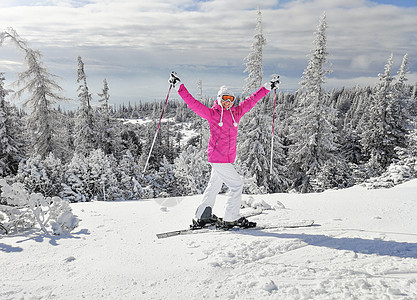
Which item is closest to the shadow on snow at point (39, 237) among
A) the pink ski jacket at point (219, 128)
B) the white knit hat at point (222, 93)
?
the pink ski jacket at point (219, 128)

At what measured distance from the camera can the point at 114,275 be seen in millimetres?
2736

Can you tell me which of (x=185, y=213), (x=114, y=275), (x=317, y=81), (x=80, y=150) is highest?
(x=317, y=81)

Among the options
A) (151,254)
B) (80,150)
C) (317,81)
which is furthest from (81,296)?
(80,150)

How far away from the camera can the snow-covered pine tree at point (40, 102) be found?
62.8 feet

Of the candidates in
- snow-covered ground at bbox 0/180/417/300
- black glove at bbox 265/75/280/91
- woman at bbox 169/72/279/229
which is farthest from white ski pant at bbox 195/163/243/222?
black glove at bbox 265/75/280/91

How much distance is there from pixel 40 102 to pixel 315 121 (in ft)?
72.9

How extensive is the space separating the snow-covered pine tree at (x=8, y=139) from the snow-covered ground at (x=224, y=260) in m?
19.5

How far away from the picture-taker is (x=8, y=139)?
19.8m

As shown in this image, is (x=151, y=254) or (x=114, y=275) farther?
(x=151, y=254)

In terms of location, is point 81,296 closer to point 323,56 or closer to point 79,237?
point 79,237

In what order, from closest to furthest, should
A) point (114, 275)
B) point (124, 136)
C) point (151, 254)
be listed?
point (114, 275) < point (151, 254) < point (124, 136)

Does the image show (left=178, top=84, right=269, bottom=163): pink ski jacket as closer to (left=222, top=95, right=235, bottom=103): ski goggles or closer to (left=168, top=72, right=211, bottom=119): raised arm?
(left=168, top=72, right=211, bottom=119): raised arm

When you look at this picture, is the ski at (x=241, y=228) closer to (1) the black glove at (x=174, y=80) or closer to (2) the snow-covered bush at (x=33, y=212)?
(2) the snow-covered bush at (x=33, y=212)

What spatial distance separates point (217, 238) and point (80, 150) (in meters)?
26.4
